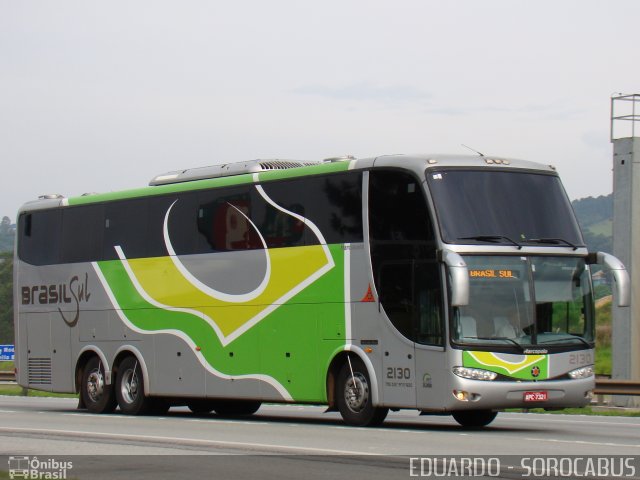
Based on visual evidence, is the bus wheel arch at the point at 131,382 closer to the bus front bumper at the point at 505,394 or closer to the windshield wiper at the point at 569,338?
the bus front bumper at the point at 505,394

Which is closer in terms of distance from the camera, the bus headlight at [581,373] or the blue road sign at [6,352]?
the bus headlight at [581,373]

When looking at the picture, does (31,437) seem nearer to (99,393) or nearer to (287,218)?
(287,218)

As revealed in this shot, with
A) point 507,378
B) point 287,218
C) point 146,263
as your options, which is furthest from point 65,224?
point 507,378

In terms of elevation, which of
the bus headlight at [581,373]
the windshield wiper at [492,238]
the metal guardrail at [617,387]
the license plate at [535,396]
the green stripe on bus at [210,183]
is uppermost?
the green stripe on bus at [210,183]

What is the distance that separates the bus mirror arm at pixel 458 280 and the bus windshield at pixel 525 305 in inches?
17.0

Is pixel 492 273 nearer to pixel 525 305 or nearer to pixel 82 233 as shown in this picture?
pixel 525 305

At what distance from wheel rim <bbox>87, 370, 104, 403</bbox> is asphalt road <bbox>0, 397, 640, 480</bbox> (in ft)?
5.08

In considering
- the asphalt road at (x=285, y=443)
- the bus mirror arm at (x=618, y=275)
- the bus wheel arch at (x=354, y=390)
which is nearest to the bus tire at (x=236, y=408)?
the asphalt road at (x=285, y=443)

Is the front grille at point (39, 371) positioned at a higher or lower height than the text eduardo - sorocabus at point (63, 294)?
lower

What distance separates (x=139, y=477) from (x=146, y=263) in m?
12.2

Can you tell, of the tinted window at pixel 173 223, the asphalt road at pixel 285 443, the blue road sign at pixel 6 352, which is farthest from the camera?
the blue road sign at pixel 6 352

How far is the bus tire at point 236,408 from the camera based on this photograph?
25.2 metres

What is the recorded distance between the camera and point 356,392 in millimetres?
20297

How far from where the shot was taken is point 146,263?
2475 cm
